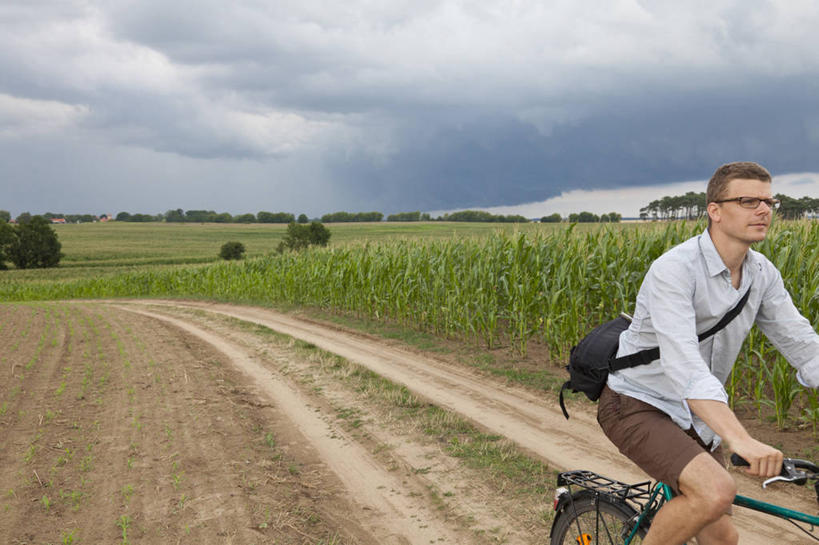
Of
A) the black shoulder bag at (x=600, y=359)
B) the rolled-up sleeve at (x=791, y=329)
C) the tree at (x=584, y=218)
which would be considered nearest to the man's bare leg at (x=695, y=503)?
the black shoulder bag at (x=600, y=359)

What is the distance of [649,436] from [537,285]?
27.3ft

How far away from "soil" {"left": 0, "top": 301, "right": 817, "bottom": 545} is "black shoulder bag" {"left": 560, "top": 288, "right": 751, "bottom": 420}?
6.75 ft

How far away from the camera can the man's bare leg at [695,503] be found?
220cm

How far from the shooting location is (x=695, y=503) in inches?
88.5

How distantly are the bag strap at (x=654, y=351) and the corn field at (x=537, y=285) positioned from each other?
4675mm

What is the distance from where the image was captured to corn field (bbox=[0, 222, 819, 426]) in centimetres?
732

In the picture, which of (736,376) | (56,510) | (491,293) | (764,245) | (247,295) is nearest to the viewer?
(56,510)

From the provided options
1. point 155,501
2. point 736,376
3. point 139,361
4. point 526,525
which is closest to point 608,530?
point 526,525

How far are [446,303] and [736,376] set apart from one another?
23.0ft

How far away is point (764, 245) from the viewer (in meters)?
8.17

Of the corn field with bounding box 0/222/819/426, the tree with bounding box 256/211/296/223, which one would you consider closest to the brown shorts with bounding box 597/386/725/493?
the corn field with bounding box 0/222/819/426

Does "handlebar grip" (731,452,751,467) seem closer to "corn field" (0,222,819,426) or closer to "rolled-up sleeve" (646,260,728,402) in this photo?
"rolled-up sleeve" (646,260,728,402)

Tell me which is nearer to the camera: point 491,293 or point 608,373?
point 608,373

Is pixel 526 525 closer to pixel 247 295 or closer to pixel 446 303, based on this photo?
pixel 446 303
